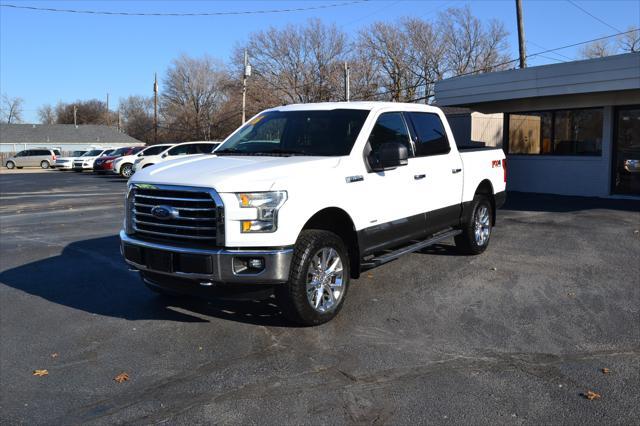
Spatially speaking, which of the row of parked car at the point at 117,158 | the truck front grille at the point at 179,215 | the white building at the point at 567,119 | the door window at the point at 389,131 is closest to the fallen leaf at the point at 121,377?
the truck front grille at the point at 179,215

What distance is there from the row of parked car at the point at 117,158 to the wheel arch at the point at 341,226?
3375 millimetres

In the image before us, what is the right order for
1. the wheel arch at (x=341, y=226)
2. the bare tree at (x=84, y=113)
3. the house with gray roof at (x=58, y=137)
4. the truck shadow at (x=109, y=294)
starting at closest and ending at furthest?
1. the wheel arch at (x=341, y=226)
2. the truck shadow at (x=109, y=294)
3. the house with gray roof at (x=58, y=137)
4. the bare tree at (x=84, y=113)

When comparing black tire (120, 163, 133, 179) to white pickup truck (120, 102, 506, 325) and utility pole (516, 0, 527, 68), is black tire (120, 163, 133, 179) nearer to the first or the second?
utility pole (516, 0, 527, 68)

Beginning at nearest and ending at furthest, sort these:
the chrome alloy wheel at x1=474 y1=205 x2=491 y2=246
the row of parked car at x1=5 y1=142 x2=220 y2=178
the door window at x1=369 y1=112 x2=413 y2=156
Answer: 1. the door window at x1=369 y1=112 x2=413 y2=156
2. the chrome alloy wheel at x1=474 y1=205 x2=491 y2=246
3. the row of parked car at x1=5 y1=142 x2=220 y2=178

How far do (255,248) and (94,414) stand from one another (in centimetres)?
173

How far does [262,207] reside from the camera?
4.81 meters

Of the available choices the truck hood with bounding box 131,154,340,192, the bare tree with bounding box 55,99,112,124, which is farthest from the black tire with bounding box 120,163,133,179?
the bare tree with bounding box 55,99,112,124

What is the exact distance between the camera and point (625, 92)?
14297 mm

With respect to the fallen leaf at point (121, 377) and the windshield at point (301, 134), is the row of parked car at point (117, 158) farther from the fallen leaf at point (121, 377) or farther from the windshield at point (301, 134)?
the fallen leaf at point (121, 377)

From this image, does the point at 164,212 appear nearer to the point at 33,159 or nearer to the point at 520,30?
the point at 520,30

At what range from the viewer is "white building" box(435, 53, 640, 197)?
1391 cm

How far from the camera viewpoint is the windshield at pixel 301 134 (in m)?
5.98

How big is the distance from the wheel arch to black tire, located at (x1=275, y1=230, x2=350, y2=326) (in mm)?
138

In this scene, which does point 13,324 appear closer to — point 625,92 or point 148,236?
point 148,236
